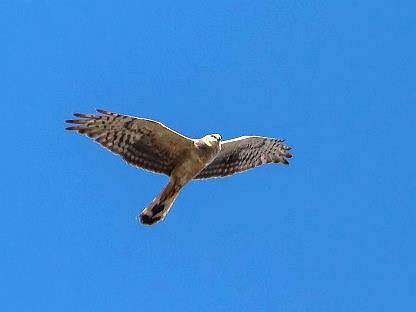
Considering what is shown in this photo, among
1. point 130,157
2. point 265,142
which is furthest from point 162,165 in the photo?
point 265,142

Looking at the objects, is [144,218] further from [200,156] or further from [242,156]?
[242,156]

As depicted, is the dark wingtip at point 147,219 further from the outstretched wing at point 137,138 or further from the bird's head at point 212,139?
the bird's head at point 212,139

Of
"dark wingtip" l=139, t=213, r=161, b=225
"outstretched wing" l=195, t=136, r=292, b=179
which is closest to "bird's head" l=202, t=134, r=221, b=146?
"outstretched wing" l=195, t=136, r=292, b=179

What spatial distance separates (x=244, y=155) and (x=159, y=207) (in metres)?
2.21

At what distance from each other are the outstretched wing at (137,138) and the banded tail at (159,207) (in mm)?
521

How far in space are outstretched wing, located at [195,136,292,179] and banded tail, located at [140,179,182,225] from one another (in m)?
1.00

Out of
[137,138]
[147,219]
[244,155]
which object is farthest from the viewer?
[244,155]

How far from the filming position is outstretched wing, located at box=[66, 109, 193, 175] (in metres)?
16.5

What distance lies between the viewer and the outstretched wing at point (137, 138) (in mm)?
16516

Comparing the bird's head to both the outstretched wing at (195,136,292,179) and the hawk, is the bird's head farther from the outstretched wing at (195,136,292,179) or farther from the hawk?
the outstretched wing at (195,136,292,179)

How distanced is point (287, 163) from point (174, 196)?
274 cm

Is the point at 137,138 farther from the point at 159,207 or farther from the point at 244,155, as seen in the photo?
the point at 244,155

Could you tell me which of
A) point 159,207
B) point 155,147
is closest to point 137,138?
point 155,147

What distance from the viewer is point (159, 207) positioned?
16594mm
